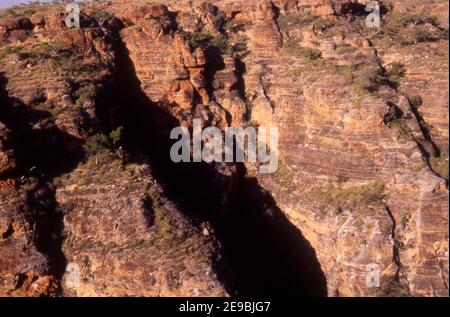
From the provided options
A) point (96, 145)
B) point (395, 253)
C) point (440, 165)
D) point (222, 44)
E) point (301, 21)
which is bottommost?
point (395, 253)

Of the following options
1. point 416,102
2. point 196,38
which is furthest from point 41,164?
point 416,102

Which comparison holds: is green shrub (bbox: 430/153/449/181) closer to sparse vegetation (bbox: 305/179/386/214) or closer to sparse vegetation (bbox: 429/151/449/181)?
sparse vegetation (bbox: 429/151/449/181)

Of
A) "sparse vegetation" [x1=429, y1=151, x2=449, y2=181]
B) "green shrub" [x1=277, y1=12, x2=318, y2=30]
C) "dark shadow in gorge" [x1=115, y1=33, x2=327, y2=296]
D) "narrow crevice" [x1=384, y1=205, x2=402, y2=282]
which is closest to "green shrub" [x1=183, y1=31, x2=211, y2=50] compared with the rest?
"dark shadow in gorge" [x1=115, y1=33, x2=327, y2=296]

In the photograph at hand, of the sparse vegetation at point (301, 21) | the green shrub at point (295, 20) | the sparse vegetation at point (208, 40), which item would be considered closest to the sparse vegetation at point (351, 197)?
the sparse vegetation at point (208, 40)

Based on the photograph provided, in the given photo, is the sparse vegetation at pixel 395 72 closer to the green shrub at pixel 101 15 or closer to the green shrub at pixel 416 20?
the green shrub at pixel 416 20

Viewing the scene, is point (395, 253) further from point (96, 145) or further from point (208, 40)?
point (208, 40)
